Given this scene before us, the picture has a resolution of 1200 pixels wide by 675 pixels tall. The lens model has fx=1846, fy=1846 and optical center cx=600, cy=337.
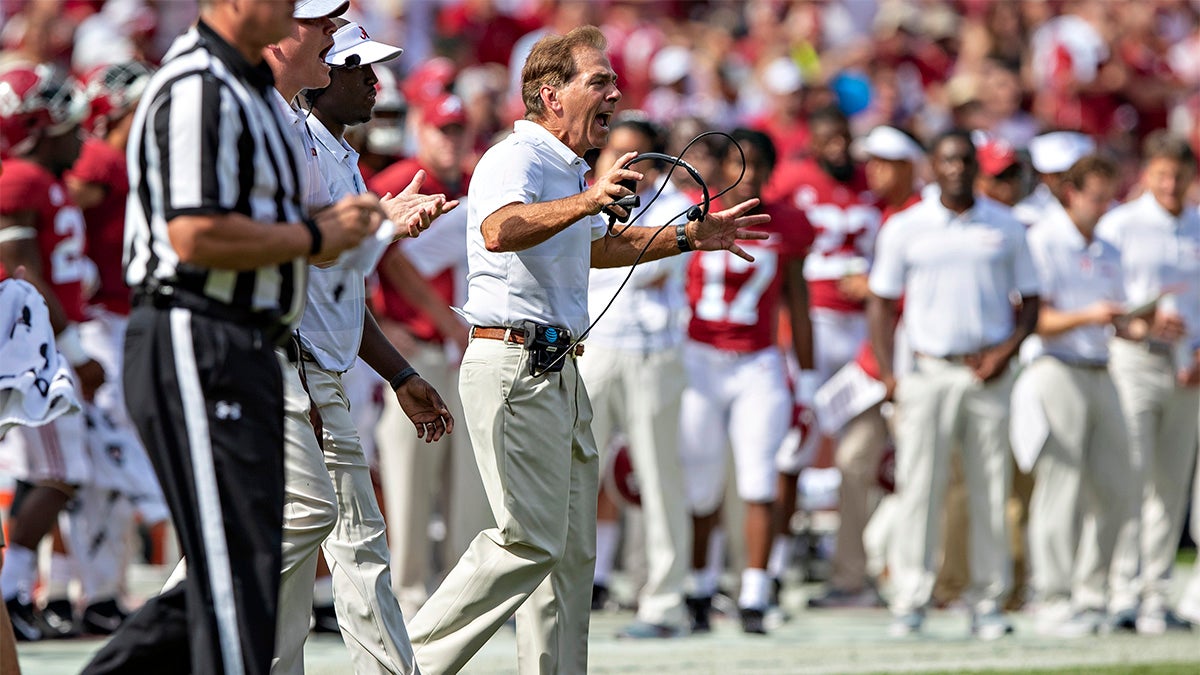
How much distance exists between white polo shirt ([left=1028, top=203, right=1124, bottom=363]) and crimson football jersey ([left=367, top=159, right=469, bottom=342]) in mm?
3157

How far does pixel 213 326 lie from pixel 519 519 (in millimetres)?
1789

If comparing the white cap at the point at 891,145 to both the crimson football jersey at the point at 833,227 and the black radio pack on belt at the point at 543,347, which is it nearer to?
the crimson football jersey at the point at 833,227

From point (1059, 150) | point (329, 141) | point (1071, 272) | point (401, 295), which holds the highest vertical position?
point (1059, 150)

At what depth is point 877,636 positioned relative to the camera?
958cm

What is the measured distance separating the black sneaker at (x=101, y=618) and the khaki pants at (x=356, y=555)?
138 inches

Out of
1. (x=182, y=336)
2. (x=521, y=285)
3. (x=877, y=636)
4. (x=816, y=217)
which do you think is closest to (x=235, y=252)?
(x=182, y=336)

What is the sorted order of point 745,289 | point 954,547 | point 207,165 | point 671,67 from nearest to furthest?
point 207,165 → point 745,289 → point 954,547 → point 671,67

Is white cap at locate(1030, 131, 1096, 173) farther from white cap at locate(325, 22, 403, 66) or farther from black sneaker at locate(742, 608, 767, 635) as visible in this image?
white cap at locate(325, 22, 403, 66)

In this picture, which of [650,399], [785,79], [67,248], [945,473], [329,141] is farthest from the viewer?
[785,79]

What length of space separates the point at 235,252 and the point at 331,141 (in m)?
1.89

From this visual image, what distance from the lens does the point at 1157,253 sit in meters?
10.1

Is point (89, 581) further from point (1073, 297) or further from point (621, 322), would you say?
point (1073, 297)

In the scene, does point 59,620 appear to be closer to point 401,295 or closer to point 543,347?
point 401,295

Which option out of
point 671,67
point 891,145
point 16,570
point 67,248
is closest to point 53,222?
point 67,248
